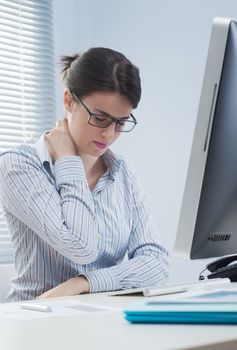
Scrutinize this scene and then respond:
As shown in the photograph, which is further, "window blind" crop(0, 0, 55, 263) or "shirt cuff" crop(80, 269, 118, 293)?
"window blind" crop(0, 0, 55, 263)

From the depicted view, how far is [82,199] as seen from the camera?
1.79 metres

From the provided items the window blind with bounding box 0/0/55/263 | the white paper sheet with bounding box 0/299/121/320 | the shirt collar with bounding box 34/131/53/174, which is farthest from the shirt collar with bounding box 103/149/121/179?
the window blind with bounding box 0/0/55/263

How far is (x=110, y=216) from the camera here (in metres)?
1.90

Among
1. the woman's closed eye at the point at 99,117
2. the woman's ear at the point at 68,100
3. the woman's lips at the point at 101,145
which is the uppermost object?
the woman's ear at the point at 68,100

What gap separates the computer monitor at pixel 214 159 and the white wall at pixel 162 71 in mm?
1840

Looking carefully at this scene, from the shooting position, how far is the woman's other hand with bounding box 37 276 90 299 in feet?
5.05

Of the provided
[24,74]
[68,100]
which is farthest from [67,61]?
[24,74]

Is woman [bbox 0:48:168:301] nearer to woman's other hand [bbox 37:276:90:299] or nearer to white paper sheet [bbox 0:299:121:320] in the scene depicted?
woman's other hand [bbox 37:276:90:299]

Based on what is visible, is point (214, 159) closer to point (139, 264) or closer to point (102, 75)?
point (139, 264)

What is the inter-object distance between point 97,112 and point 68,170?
0.20 metres

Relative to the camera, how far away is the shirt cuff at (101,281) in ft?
5.23

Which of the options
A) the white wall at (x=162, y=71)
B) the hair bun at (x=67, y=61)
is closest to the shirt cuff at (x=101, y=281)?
the hair bun at (x=67, y=61)

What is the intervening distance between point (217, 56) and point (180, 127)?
1997mm

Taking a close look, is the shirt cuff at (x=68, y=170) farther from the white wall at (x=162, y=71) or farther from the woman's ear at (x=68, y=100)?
the white wall at (x=162, y=71)
